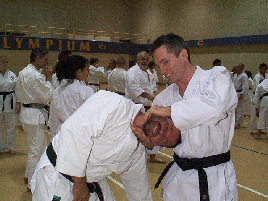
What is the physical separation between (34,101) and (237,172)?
3.33 metres

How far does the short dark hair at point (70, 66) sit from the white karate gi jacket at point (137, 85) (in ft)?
6.25

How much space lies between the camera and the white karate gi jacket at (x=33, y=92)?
3430mm

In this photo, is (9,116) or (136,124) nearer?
(136,124)

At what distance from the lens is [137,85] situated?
4.91 m

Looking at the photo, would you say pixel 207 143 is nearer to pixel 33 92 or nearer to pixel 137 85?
pixel 33 92

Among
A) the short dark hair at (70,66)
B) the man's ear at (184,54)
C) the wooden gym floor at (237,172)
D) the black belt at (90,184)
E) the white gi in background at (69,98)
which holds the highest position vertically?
the man's ear at (184,54)

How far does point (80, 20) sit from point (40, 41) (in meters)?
5.43

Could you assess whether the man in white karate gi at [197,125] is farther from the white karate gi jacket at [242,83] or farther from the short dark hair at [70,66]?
the white karate gi jacket at [242,83]

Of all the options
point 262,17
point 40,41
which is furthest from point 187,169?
point 40,41

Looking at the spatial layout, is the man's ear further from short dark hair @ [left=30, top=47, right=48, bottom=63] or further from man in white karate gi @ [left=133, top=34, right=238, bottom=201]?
short dark hair @ [left=30, top=47, right=48, bottom=63]

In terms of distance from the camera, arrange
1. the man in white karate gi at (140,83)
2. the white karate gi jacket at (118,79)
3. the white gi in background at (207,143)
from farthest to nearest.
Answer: the white karate gi jacket at (118,79) → the man in white karate gi at (140,83) → the white gi in background at (207,143)

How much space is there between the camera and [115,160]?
1453 mm

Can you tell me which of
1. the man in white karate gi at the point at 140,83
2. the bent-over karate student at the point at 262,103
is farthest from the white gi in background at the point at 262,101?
the man in white karate gi at the point at 140,83

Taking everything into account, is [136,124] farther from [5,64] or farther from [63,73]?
[5,64]
